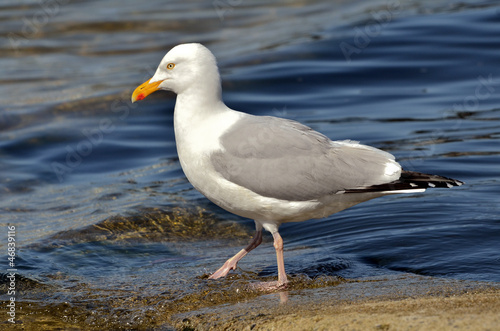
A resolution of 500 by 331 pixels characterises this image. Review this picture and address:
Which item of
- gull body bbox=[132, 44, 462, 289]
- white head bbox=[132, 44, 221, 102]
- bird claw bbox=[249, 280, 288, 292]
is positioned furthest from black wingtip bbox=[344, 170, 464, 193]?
white head bbox=[132, 44, 221, 102]

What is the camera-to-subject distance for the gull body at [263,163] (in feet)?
17.1

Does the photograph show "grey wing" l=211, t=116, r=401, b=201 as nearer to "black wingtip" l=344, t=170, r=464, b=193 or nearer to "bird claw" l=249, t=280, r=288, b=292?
"black wingtip" l=344, t=170, r=464, b=193

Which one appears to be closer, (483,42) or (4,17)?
(483,42)

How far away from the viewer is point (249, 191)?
5.24 meters

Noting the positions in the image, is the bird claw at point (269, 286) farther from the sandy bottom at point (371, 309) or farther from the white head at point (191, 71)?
the white head at point (191, 71)

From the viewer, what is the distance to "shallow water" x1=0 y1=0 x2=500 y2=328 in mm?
5711

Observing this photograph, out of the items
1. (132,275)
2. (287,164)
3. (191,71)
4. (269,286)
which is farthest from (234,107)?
(269,286)

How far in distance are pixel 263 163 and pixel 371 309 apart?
1564 millimetres

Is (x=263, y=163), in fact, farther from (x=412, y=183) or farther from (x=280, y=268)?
(x=412, y=183)

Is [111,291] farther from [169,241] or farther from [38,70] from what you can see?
[38,70]

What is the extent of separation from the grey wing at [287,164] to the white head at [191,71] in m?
0.38

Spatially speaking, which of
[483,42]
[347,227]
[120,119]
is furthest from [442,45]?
[347,227]

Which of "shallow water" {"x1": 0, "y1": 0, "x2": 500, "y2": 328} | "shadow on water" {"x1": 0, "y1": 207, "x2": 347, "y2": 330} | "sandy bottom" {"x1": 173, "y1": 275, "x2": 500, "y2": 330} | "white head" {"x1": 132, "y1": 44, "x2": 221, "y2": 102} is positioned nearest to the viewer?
"sandy bottom" {"x1": 173, "y1": 275, "x2": 500, "y2": 330}

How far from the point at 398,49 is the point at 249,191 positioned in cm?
914
